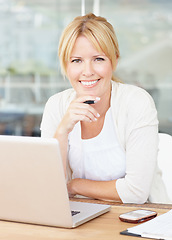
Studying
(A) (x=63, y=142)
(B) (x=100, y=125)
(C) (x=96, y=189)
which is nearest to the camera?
(C) (x=96, y=189)

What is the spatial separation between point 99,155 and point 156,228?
81 cm

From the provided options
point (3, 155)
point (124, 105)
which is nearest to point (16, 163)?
point (3, 155)

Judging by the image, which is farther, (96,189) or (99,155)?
(99,155)

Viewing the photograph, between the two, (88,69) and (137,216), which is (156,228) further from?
(88,69)

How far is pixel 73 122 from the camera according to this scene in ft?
6.89

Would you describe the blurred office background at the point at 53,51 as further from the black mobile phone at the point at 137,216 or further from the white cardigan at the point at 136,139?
the black mobile phone at the point at 137,216

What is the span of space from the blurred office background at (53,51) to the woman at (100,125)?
2.71 meters

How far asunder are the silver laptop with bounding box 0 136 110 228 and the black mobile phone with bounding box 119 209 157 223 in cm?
11

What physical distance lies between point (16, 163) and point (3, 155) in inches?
2.1

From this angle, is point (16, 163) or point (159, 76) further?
point (159, 76)

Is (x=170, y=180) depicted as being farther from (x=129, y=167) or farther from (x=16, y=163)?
(x=16, y=163)

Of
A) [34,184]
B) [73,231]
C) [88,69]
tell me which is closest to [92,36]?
[88,69]

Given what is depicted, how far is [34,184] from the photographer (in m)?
1.50

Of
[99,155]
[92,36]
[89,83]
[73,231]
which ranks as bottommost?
[73,231]
